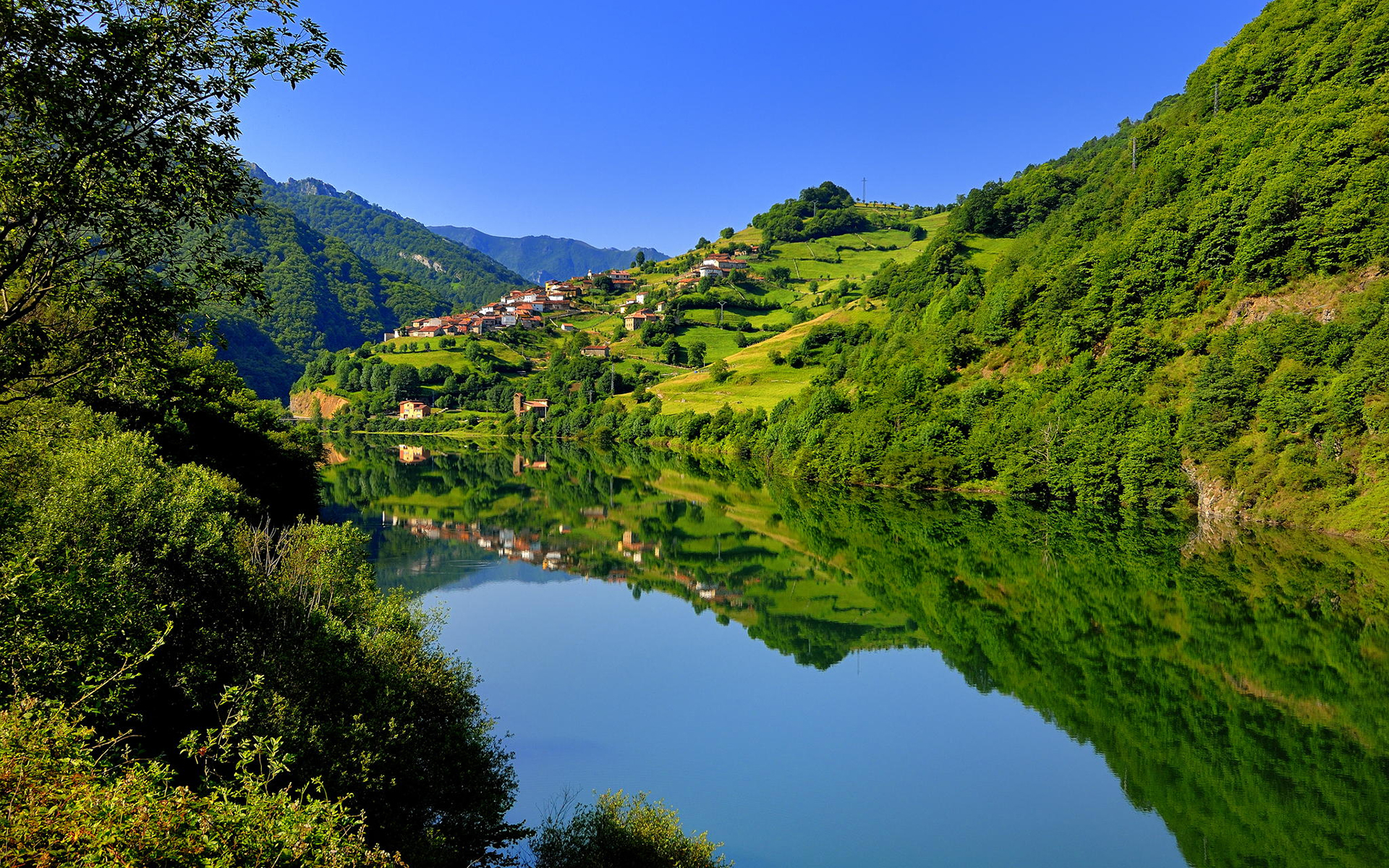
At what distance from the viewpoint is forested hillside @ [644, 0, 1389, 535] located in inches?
1928

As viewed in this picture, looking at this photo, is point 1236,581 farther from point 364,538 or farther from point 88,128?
point 88,128

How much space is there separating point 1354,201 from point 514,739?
64695 millimetres

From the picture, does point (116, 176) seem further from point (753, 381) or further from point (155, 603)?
point (753, 381)

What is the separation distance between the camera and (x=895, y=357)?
87250 millimetres

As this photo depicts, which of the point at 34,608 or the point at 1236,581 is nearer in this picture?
the point at 34,608


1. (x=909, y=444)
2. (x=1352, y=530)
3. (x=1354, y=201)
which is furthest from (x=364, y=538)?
(x=1354, y=201)

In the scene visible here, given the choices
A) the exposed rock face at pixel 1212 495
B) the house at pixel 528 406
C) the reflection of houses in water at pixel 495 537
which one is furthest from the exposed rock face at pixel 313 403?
the exposed rock face at pixel 1212 495

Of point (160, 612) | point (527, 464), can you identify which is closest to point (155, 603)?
point (160, 612)

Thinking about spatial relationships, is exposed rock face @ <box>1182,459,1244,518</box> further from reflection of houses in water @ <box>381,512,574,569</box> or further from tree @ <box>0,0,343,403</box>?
tree @ <box>0,0,343,403</box>

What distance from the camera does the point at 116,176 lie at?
389 inches

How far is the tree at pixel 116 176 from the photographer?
28.4ft

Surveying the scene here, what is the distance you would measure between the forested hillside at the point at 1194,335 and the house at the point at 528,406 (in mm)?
61286

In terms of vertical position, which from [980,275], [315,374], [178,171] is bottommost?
[315,374]

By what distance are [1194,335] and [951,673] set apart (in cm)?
4739
